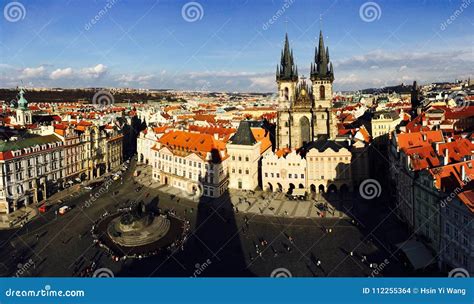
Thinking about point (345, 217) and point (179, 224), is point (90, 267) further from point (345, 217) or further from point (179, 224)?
point (345, 217)

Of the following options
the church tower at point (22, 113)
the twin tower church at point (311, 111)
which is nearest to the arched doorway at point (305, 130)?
the twin tower church at point (311, 111)

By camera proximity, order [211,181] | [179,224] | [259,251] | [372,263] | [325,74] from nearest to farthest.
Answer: [372,263] → [259,251] → [179,224] → [211,181] → [325,74]

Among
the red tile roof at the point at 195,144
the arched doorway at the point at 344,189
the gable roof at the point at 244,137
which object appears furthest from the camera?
the gable roof at the point at 244,137

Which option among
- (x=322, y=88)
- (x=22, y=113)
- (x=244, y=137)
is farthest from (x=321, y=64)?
(x=22, y=113)

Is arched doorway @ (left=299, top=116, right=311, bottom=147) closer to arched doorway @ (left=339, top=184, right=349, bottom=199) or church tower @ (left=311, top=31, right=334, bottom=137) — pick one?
church tower @ (left=311, top=31, right=334, bottom=137)

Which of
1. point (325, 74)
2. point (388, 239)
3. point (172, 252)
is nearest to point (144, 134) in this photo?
point (325, 74)

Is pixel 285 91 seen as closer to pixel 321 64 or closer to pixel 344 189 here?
pixel 321 64

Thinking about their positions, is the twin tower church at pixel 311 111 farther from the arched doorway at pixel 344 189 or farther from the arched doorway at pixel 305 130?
the arched doorway at pixel 344 189
